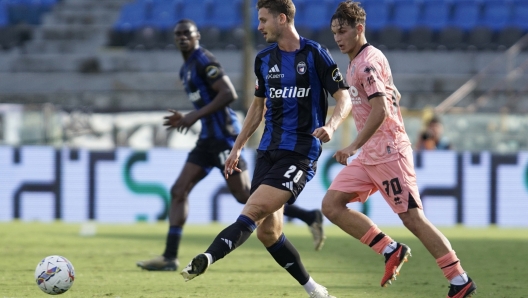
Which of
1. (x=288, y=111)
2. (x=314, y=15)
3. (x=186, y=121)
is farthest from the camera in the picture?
(x=314, y=15)

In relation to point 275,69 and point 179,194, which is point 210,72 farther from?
point 275,69

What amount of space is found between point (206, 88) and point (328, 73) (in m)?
2.82

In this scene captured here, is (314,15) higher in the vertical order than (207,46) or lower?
higher

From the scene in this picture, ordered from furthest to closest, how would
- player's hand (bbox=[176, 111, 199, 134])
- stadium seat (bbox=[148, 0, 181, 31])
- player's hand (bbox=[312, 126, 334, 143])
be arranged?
stadium seat (bbox=[148, 0, 181, 31]), player's hand (bbox=[176, 111, 199, 134]), player's hand (bbox=[312, 126, 334, 143])

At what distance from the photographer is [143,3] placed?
24156 mm

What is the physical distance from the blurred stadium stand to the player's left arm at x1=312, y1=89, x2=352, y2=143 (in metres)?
12.9

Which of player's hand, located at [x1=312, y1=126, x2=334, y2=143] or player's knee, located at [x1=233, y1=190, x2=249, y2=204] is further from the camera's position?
player's knee, located at [x1=233, y1=190, x2=249, y2=204]

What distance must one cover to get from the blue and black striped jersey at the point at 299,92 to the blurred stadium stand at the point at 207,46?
12649mm

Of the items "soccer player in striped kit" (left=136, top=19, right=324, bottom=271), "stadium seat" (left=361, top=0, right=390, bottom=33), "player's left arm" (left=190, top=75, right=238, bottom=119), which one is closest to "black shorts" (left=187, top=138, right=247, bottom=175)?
"soccer player in striped kit" (left=136, top=19, right=324, bottom=271)

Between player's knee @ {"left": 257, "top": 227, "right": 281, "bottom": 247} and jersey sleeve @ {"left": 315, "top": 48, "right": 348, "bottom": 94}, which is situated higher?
jersey sleeve @ {"left": 315, "top": 48, "right": 348, "bottom": 94}

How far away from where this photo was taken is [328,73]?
6.02 m

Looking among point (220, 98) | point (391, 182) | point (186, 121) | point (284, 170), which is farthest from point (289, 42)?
point (220, 98)

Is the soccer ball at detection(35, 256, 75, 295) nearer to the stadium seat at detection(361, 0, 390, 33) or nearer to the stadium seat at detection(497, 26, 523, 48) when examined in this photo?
the stadium seat at detection(361, 0, 390, 33)

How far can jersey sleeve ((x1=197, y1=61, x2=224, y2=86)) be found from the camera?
852 centimetres
